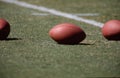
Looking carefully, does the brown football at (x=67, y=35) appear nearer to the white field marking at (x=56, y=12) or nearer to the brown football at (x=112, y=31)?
the brown football at (x=112, y=31)

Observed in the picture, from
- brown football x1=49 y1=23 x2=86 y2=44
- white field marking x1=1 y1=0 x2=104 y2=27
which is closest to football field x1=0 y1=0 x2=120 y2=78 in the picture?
white field marking x1=1 y1=0 x2=104 y2=27

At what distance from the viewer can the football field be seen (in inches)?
316

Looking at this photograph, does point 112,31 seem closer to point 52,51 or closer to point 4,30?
point 52,51

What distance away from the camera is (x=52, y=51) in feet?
31.9

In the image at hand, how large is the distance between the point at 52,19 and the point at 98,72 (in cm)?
805

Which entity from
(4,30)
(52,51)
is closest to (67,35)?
(52,51)

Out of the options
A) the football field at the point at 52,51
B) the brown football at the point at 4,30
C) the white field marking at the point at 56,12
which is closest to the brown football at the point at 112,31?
the football field at the point at 52,51

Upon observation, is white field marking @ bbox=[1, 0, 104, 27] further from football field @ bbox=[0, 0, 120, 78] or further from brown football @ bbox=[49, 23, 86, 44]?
brown football @ bbox=[49, 23, 86, 44]

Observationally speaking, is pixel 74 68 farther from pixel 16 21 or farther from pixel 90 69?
pixel 16 21

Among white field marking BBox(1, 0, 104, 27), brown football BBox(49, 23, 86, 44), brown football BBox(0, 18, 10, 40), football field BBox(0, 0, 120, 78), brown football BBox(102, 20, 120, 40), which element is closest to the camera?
football field BBox(0, 0, 120, 78)

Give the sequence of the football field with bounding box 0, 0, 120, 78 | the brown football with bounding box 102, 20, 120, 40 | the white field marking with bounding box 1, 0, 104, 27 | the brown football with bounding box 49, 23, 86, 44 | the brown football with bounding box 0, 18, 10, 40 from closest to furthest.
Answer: the football field with bounding box 0, 0, 120, 78 < the brown football with bounding box 49, 23, 86, 44 < the brown football with bounding box 102, 20, 120, 40 < the brown football with bounding box 0, 18, 10, 40 < the white field marking with bounding box 1, 0, 104, 27

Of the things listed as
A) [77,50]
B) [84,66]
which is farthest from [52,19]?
[84,66]

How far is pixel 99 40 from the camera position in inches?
442

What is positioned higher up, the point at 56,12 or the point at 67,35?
the point at 67,35
